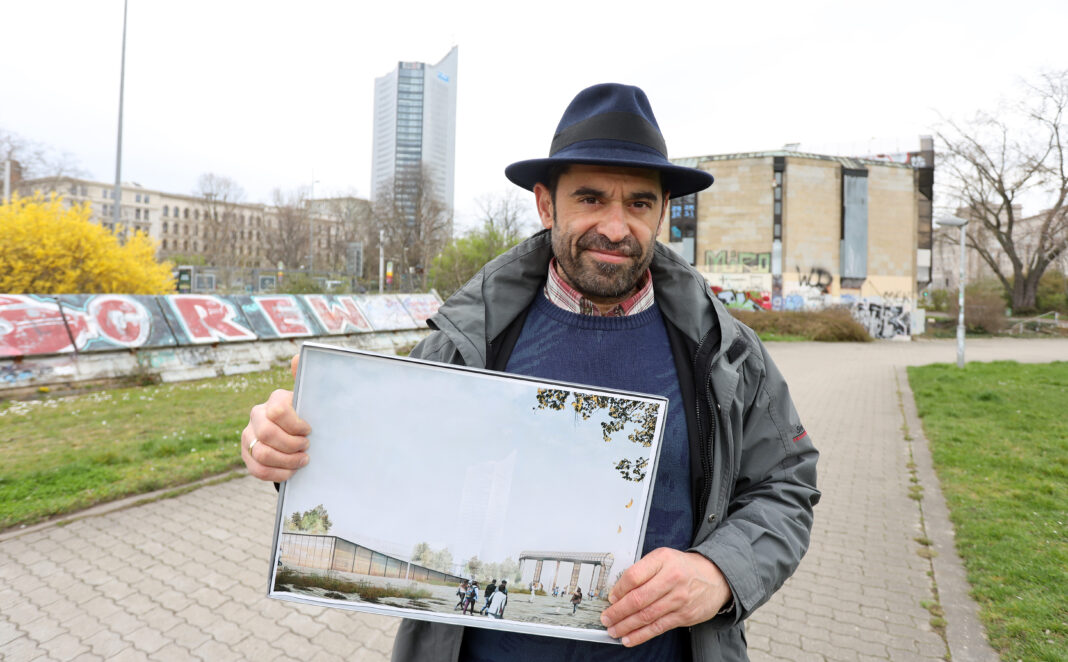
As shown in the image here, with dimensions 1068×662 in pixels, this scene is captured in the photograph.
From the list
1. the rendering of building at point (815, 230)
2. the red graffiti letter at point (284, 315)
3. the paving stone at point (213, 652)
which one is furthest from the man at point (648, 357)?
the rendering of building at point (815, 230)

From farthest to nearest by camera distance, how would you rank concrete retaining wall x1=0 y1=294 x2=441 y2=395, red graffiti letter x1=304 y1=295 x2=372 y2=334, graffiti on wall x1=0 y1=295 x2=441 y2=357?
red graffiti letter x1=304 y1=295 x2=372 y2=334
graffiti on wall x1=0 y1=295 x2=441 y2=357
concrete retaining wall x1=0 y1=294 x2=441 y2=395

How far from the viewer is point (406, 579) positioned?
4.58 feet

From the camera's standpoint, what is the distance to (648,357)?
178 centimetres

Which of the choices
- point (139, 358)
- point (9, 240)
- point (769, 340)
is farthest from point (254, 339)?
point (769, 340)

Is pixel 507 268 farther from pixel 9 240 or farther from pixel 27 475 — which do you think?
pixel 9 240

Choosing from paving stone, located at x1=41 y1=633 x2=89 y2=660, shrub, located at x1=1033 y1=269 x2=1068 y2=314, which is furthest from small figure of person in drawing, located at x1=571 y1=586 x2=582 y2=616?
shrub, located at x1=1033 y1=269 x2=1068 y2=314

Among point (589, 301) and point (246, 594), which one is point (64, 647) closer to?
point (246, 594)

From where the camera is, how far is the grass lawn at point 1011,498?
13.3ft

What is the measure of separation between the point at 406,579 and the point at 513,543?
10.7 inches

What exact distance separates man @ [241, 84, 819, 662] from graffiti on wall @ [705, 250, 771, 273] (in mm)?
40328

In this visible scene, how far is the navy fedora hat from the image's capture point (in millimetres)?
1680

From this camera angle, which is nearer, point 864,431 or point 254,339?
point 864,431

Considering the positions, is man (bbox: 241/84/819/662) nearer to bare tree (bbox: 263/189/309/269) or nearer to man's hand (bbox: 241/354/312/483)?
man's hand (bbox: 241/354/312/483)

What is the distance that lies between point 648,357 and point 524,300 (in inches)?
16.9
